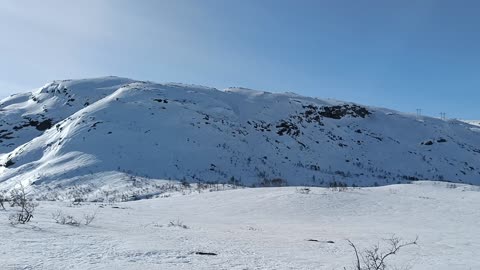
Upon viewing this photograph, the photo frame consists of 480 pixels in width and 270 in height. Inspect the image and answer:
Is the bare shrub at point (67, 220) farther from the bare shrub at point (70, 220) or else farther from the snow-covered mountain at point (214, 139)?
the snow-covered mountain at point (214, 139)

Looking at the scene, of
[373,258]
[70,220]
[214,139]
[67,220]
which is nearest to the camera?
[373,258]

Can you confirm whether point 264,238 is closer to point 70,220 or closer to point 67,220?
point 70,220

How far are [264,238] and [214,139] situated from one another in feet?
101

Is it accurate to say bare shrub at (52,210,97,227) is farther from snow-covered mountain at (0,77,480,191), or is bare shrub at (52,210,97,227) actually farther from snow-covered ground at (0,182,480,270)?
snow-covered mountain at (0,77,480,191)

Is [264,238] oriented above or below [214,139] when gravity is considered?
below

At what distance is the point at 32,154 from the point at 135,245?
1234 inches

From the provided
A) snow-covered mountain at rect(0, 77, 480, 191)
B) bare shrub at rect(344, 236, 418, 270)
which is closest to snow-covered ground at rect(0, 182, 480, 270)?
bare shrub at rect(344, 236, 418, 270)

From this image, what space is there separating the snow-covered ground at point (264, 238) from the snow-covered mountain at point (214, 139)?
48.5 ft

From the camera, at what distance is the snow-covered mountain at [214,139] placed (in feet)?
99.0

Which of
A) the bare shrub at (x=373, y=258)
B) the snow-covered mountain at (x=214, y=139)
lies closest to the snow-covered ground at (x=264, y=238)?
the bare shrub at (x=373, y=258)

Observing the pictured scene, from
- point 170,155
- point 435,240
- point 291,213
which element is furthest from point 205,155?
point 435,240

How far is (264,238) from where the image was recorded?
7660 millimetres

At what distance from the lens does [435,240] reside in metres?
8.38

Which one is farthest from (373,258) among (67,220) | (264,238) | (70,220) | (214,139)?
(214,139)
